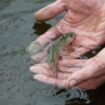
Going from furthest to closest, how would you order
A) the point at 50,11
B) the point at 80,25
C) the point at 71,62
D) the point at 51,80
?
the point at 50,11
the point at 80,25
the point at 71,62
the point at 51,80

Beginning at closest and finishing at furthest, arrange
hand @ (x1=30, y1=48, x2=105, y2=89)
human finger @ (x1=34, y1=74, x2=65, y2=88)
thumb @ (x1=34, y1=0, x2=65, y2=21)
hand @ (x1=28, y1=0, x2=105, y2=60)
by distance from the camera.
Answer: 1. hand @ (x1=30, y1=48, x2=105, y2=89)
2. human finger @ (x1=34, y1=74, x2=65, y2=88)
3. hand @ (x1=28, y1=0, x2=105, y2=60)
4. thumb @ (x1=34, y1=0, x2=65, y2=21)

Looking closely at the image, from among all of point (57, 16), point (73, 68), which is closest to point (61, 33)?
point (57, 16)

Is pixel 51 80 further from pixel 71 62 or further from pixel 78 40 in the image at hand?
pixel 78 40

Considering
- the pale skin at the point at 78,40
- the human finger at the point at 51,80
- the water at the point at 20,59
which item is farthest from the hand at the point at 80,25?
the human finger at the point at 51,80

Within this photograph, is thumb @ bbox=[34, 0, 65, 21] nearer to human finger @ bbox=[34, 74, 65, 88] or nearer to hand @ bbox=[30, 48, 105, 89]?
hand @ bbox=[30, 48, 105, 89]

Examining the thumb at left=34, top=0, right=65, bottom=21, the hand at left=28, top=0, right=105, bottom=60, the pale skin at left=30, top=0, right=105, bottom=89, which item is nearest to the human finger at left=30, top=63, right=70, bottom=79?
the pale skin at left=30, top=0, right=105, bottom=89

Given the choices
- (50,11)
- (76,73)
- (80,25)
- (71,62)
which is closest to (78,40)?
(80,25)

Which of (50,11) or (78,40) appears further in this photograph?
(50,11)

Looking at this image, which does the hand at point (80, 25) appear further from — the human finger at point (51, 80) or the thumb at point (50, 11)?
the human finger at point (51, 80)
